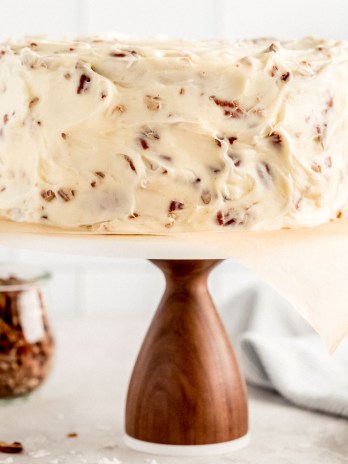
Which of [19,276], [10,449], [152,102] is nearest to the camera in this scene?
[152,102]

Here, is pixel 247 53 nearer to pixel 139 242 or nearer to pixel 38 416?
pixel 139 242

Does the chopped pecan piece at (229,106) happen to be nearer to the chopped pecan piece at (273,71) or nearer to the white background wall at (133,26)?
the chopped pecan piece at (273,71)

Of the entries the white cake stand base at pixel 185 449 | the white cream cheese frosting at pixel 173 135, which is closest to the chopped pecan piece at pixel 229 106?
the white cream cheese frosting at pixel 173 135

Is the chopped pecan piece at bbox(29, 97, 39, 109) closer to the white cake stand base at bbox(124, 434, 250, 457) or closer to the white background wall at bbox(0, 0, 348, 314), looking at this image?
the white cake stand base at bbox(124, 434, 250, 457)

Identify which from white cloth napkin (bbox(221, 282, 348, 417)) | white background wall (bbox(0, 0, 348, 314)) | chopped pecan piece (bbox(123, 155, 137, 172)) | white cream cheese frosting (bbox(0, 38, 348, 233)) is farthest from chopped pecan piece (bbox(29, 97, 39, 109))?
white background wall (bbox(0, 0, 348, 314))

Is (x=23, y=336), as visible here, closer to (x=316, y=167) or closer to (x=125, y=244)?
(x=125, y=244)

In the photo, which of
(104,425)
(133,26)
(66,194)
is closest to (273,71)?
(66,194)

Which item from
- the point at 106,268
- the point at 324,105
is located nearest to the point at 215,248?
the point at 324,105
